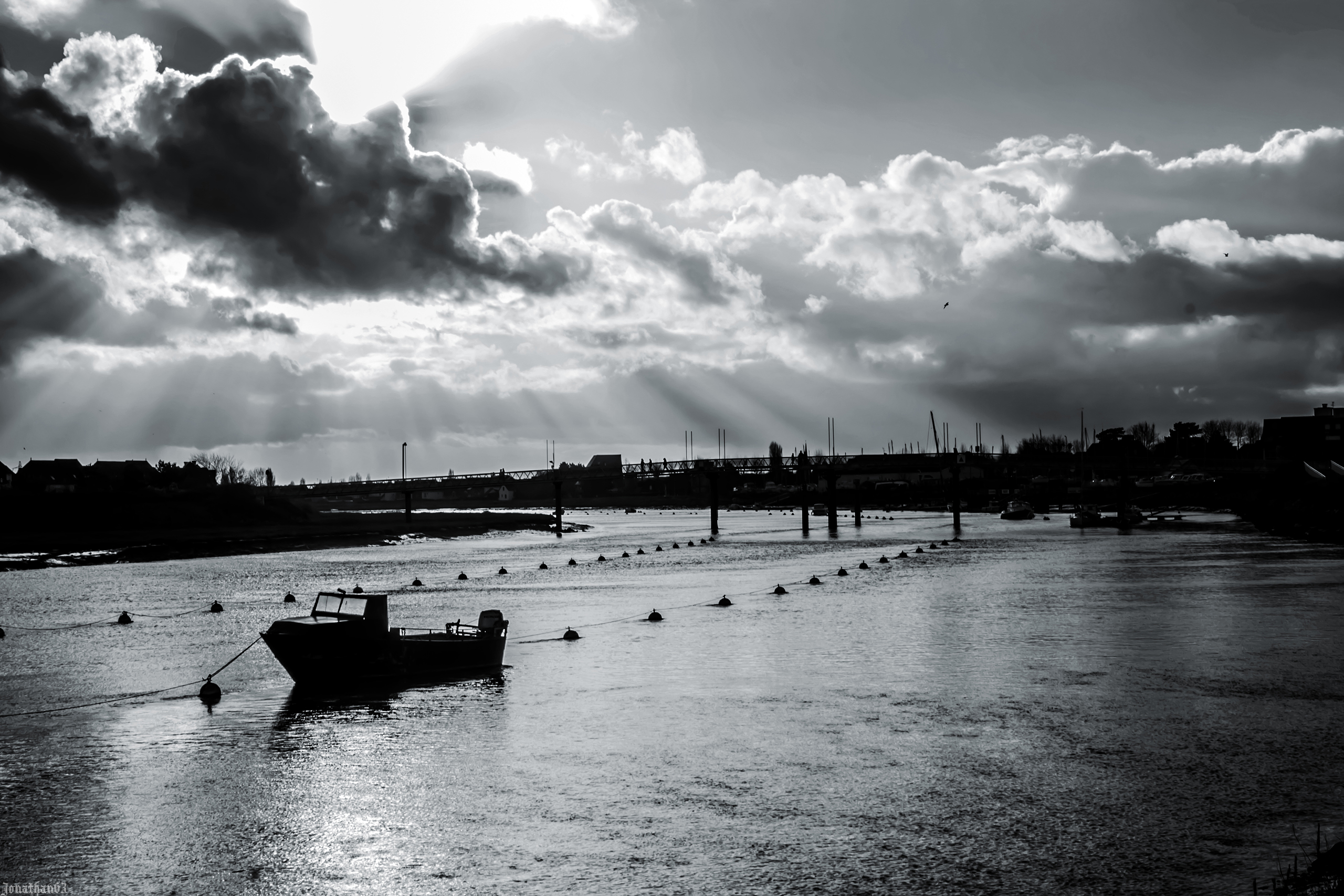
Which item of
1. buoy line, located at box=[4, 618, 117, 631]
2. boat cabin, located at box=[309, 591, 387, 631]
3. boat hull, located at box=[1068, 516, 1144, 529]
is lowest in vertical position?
boat hull, located at box=[1068, 516, 1144, 529]

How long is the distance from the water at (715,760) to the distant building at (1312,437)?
12965cm

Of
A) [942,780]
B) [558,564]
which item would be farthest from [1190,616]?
[558,564]

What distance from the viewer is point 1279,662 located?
32500 mm

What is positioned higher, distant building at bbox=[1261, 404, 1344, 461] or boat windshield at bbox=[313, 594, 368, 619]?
distant building at bbox=[1261, 404, 1344, 461]

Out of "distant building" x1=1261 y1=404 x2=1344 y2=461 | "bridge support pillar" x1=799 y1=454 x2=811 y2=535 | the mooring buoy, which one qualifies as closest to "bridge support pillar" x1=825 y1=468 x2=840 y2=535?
"bridge support pillar" x1=799 y1=454 x2=811 y2=535

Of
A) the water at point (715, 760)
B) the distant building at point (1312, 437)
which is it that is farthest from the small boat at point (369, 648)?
the distant building at point (1312, 437)

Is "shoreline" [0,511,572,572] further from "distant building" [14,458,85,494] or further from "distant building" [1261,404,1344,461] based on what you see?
"distant building" [1261,404,1344,461]

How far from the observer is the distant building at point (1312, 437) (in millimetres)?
159500

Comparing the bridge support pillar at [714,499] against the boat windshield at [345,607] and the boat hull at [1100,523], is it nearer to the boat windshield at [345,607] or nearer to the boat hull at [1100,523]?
the boat hull at [1100,523]

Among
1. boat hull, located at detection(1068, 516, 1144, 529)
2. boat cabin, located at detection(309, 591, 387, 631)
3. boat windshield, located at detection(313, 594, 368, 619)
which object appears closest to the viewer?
boat cabin, located at detection(309, 591, 387, 631)

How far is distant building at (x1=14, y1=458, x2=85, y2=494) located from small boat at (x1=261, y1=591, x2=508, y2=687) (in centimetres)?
14023

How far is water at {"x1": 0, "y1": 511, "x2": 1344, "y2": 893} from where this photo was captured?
15.4 m

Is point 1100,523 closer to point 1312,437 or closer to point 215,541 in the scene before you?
point 1312,437

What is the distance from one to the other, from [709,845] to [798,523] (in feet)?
537
